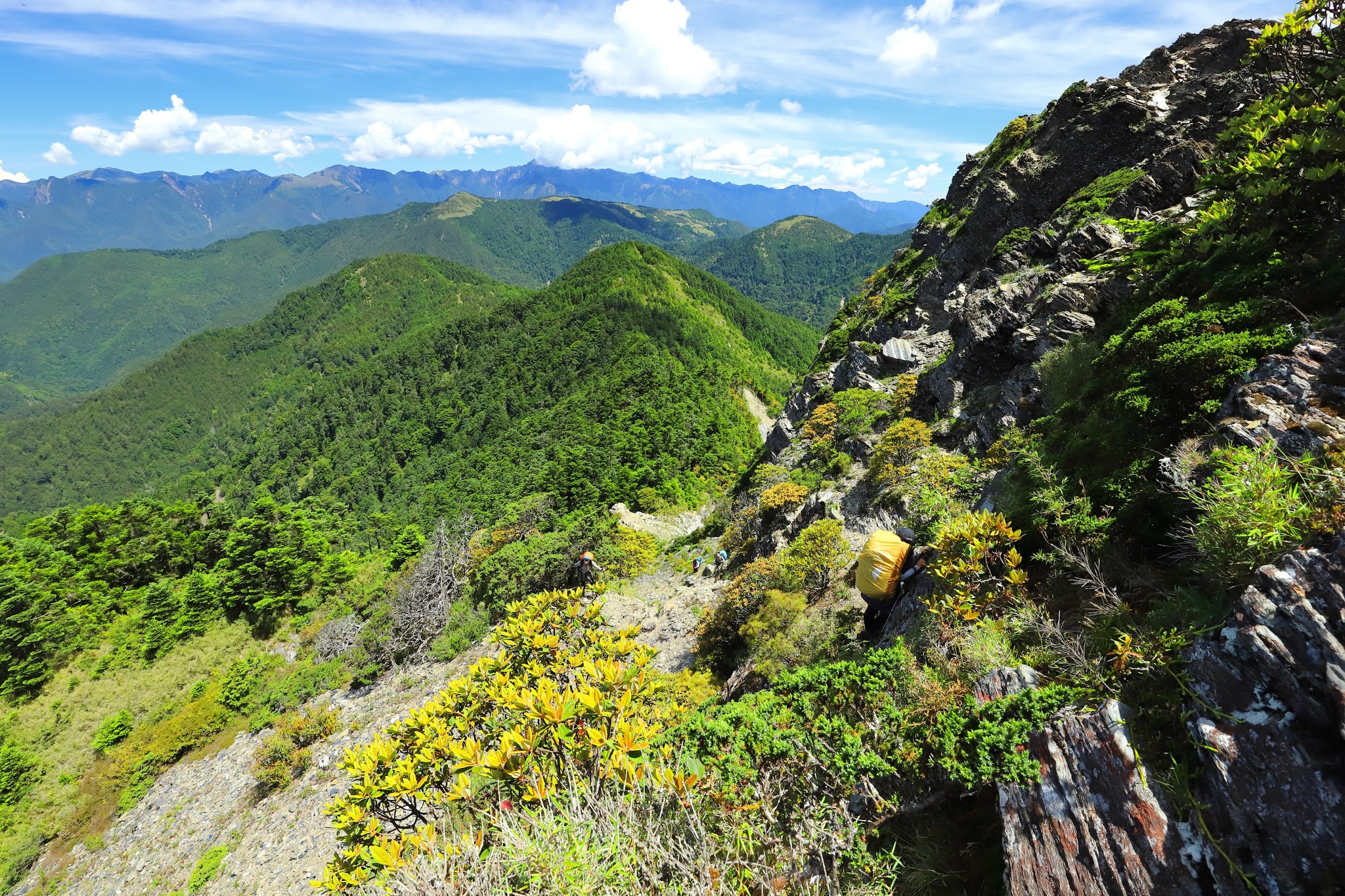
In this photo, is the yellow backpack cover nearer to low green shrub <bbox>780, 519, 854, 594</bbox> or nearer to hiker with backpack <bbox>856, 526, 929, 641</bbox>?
hiker with backpack <bbox>856, 526, 929, 641</bbox>

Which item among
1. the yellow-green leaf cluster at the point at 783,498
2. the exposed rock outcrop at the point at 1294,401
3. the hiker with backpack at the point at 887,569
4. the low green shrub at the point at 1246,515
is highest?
the exposed rock outcrop at the point at 1294,401

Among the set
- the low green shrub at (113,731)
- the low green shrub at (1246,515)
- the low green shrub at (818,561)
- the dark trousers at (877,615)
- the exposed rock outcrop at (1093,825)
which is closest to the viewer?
the exposed rock outcrop at (1093,825)

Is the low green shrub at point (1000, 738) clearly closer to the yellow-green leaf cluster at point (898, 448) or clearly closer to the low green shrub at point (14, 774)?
the yellow-green leaf cluster at point (898, 448)

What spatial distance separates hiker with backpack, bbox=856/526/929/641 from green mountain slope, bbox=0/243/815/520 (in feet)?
129

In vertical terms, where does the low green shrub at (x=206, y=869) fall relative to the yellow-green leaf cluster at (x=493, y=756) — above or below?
below

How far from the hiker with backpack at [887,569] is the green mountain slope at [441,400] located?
39399 millimetres

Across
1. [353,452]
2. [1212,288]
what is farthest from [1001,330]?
[353,452]

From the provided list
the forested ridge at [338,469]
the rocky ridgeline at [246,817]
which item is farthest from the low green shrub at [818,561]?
the forested ridge at [338,469]

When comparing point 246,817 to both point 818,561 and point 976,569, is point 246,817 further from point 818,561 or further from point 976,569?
point 976,569

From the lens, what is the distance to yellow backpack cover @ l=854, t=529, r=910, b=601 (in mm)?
9141

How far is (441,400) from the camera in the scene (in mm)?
99375

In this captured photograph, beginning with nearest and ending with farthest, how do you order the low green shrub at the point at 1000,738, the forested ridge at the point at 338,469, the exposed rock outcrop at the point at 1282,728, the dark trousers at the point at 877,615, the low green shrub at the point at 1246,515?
the exposed rock outcrop at the point at 1282,728
the low green shrub at the point at 1246,515
the low green shrub at the point at 1000,738
the dark trousers at the point at 877,615
the forested ridge at the point at 338,469

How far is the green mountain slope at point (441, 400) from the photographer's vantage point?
216ft

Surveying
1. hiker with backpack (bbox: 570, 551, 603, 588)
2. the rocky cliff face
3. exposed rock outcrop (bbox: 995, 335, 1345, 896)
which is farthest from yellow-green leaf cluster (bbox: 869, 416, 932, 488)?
exposed rock outcrop (bbox: 995, 335, 1345, 896)
